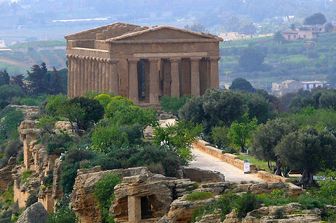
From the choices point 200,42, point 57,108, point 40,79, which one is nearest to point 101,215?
point 57,108

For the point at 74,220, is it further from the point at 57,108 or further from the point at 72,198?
the point at 57,108

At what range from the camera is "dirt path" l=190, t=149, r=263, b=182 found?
46.7m

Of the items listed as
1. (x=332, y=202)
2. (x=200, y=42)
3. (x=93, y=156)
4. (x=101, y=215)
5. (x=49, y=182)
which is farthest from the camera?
(x=200, y=42)

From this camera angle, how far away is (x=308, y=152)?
46.6 metres

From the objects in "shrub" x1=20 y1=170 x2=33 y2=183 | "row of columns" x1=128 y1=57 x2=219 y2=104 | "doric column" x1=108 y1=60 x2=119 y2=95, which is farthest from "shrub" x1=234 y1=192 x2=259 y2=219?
"doric column" x1=108 y1=60 x2=119 y2=95

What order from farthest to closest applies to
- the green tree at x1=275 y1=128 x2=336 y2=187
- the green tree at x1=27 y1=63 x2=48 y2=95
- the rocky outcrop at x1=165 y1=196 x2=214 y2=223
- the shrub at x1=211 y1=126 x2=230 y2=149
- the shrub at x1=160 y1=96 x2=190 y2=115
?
the green tree at x1=27 y1=63 x2=48 y2=95 < the shrub at x1=160 y1=96 x2=190 y2=115 < the shrub at x1=211 y1=126 x2=230 y2=149 < the green tree at x1=275 y1=128 x2=336 y2=187 < the rocky outcrop at x1=165 y1=196 x2=214 y2=223

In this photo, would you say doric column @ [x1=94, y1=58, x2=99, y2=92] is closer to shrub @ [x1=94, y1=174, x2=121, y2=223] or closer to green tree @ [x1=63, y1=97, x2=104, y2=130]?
green tree @ [x1=63, y1=97, x2=104, y2=130]

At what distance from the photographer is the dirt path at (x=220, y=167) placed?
46.7m

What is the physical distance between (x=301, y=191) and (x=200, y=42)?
5231 centimetres

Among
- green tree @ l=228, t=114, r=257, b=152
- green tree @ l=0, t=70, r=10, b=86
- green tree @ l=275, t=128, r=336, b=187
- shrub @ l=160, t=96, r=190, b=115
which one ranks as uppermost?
green tree @ l=275, t=128, r=336, b=187

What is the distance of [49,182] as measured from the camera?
2055 inches

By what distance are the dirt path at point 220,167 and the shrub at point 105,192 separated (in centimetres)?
573

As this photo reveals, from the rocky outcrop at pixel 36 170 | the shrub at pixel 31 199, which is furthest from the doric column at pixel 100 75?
the shrub at pixel 31 199

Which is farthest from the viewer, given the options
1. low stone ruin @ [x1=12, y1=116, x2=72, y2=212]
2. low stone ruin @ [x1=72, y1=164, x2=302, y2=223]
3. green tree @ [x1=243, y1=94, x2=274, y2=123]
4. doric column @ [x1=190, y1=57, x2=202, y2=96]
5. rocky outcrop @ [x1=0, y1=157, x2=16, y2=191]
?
doric column @ [x1=190, y1=57, x2=202, y2=96]
